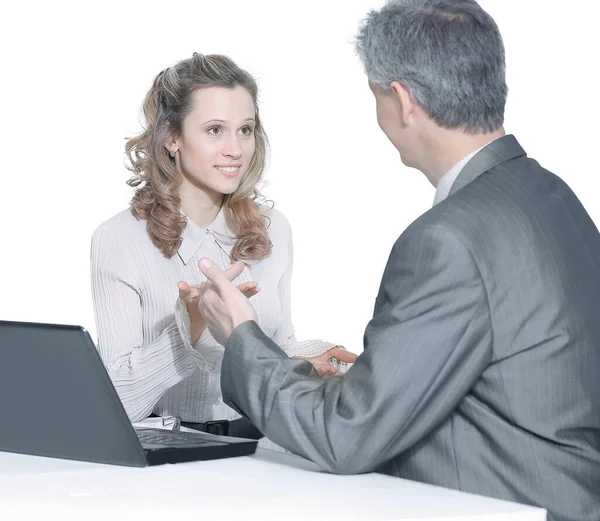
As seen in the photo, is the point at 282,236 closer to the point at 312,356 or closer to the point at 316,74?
the point at 312,356

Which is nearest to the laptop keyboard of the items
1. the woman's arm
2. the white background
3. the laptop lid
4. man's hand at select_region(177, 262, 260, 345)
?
the laptop lid

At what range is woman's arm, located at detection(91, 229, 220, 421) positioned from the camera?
2602 millimetres

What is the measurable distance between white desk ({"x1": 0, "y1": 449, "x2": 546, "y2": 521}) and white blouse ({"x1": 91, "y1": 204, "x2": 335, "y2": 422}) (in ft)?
2.65

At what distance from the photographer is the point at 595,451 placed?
173 centimetres

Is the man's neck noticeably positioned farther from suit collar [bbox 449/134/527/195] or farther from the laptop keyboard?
the laptop keyboard

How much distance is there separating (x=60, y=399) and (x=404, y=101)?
0.84m

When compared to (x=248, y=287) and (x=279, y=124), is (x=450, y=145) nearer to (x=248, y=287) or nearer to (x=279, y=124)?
(x=248, y=287)

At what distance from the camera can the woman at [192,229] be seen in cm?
291

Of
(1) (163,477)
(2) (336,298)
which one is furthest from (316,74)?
(1) (163,477)

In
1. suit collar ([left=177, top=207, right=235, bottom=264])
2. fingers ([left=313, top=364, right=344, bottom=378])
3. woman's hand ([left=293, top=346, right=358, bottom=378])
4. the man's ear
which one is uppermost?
the man's ear

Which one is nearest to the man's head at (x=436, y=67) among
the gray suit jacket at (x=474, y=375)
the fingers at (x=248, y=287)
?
the gray suit jacket at (x=474, y=375)

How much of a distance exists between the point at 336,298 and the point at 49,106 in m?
1.89

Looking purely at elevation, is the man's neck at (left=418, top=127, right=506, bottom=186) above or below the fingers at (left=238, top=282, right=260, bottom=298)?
above

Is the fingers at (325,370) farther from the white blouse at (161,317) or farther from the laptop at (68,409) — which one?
the laptop at (68,409)
